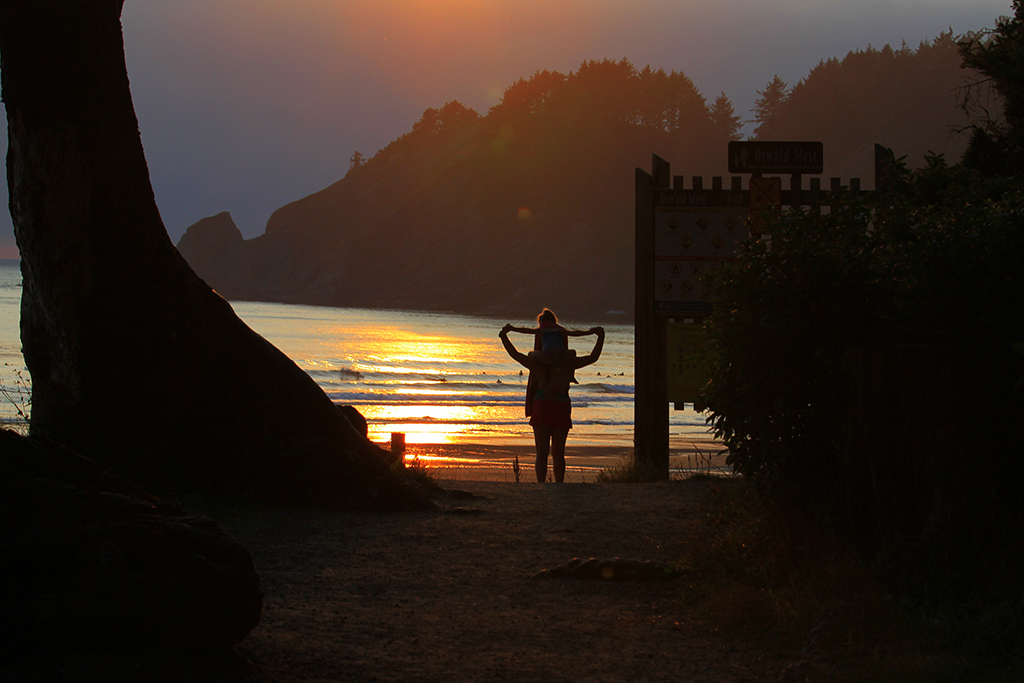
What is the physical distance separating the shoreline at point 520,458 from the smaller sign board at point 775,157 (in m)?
6.87

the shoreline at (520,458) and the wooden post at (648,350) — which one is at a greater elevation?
the wooden post at (648,350)

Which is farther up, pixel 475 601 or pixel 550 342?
pixel 550 342

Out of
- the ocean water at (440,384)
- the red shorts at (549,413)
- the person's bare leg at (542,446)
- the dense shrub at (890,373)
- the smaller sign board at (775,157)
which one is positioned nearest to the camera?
the dense shrub at (890,373)

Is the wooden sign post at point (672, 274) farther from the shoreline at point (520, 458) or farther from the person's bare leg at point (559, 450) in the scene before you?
the shoreline at point (520, 458)

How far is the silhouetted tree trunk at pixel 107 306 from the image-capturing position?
24.7 ft

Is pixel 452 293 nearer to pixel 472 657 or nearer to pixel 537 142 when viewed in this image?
pixel 537 142

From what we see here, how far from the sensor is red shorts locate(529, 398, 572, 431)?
10820mm

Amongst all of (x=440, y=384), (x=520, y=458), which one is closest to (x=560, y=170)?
(x=440, y=384)

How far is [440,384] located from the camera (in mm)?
39375

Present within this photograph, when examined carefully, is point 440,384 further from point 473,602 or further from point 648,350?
point 473,602

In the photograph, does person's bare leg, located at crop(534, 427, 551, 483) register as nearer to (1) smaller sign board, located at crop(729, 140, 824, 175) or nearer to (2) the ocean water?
(1) smaller sign board, located at crop(729, 140, 824, 175)

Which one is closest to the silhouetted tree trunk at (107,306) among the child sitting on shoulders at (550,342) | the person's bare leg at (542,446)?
the child sitting on shoulders at (550,342)

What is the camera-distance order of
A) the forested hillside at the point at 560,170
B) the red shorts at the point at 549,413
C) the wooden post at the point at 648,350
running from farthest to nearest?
the forested hillside at the point at 560,170 → the wooden post at the point at 648,350 → the red shorts at the point at 549,413

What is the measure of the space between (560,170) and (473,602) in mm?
163702
